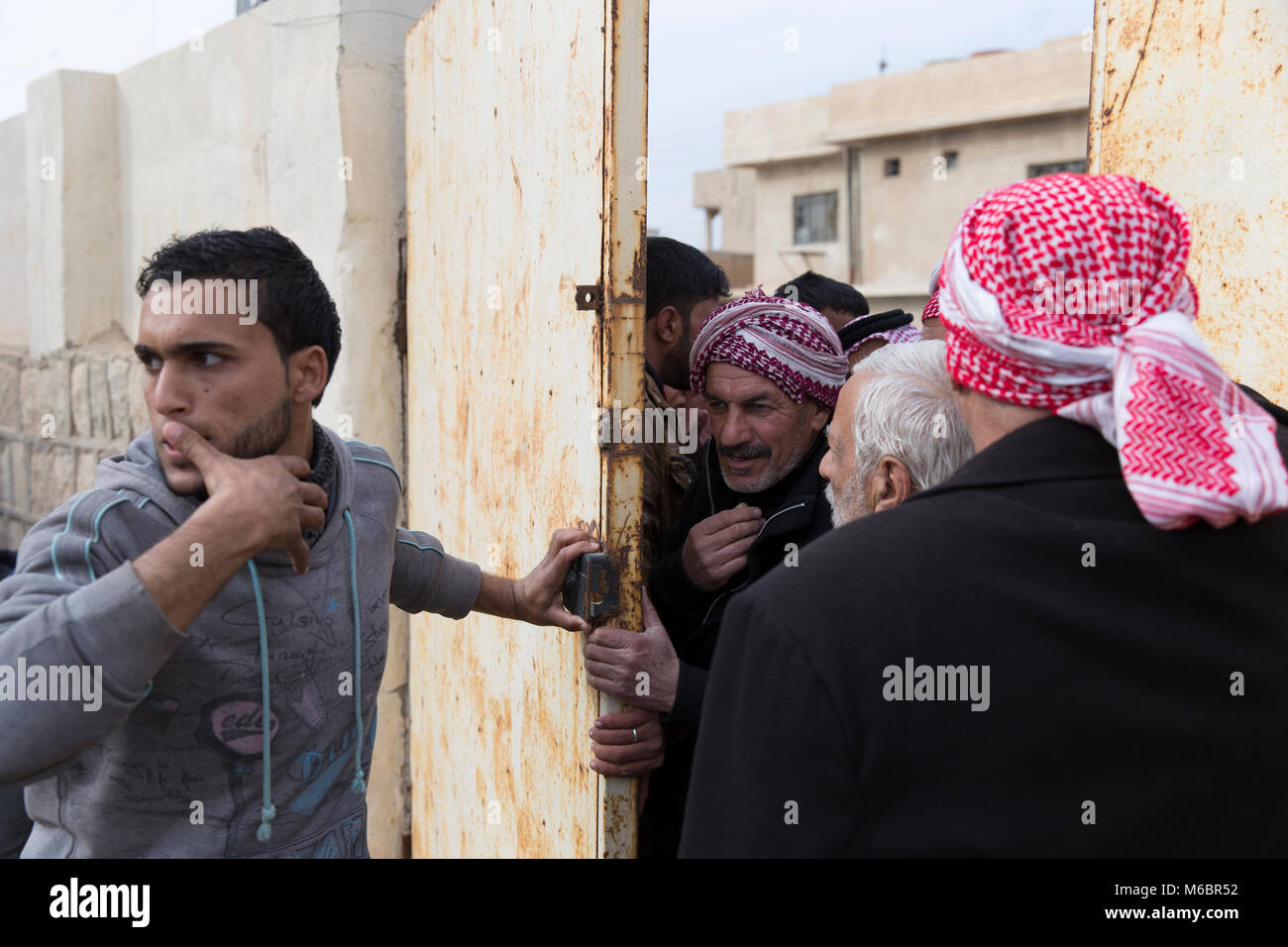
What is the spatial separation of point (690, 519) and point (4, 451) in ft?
19.8

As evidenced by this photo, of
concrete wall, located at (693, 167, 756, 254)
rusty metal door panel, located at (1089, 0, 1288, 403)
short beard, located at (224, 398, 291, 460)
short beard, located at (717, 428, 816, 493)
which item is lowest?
short beard, located at (717, 428, 816, 493)

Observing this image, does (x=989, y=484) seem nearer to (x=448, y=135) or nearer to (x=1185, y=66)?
(x=1185, y=66)

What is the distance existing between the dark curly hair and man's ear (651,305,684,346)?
1451 mm

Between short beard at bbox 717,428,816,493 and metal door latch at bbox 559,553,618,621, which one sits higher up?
short beard at bbox 717,428,816,493

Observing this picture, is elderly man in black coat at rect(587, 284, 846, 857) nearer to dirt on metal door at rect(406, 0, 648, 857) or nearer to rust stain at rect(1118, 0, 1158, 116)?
dirt on metal door at rect(406, 0, 648, 857)

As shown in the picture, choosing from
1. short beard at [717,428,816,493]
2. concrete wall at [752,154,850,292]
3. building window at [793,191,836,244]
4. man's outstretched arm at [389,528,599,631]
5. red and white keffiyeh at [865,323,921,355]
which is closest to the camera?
man's outstretched arm at [389,528,599,631]

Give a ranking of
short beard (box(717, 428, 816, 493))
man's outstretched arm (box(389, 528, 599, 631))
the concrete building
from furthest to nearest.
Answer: the concrete building → short beard (box(717, 428, 816, 493)) → man's outstretched arm (box(389, 528, 599, 631))

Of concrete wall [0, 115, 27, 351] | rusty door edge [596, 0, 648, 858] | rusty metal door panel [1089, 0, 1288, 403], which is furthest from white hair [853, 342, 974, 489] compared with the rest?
concrete wall [0, 115, 27, 351]

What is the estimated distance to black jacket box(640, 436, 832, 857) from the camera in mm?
2322

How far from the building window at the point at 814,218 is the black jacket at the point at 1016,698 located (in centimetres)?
2373

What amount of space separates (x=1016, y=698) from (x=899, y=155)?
22.9m

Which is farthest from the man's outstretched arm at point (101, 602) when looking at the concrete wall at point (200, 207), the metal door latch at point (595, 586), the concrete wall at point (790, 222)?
the concrete wall at point (790, 222)

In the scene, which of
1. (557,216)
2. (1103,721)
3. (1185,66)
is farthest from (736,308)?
(1103,721)

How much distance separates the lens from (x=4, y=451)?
22.4 ft
